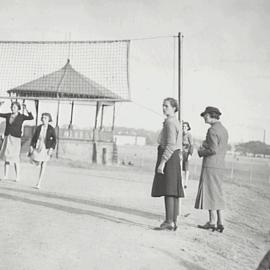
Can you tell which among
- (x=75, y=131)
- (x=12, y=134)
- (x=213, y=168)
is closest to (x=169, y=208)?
(x=213, y=168)

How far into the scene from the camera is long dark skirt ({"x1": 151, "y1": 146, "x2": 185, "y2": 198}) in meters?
4.86

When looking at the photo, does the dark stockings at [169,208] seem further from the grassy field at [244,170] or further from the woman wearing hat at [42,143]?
the grassy field at [244,170]

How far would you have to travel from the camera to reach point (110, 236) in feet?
14.2

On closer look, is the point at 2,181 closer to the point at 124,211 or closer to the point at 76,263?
the point at 124,211

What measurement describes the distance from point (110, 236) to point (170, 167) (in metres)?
1.17

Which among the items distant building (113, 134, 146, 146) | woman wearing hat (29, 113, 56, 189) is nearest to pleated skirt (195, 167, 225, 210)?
woman wearing hat (29, 113, 56, 189)

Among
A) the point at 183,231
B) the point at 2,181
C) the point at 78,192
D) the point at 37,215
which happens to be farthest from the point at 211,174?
the point at 2,181

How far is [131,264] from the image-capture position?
3426mm

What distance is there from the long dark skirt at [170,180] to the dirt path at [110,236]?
1.63 feet

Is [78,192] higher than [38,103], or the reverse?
[38,103]

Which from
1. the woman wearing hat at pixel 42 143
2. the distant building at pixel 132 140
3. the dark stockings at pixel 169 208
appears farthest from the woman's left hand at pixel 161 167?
the distant building at pixel 132 140

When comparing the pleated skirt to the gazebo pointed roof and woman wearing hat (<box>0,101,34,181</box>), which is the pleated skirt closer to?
woman wearing hat (<box>0,101,34,181</box>)

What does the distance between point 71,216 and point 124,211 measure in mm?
1140

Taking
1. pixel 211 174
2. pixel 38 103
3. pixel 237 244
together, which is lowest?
pixel 237 244
